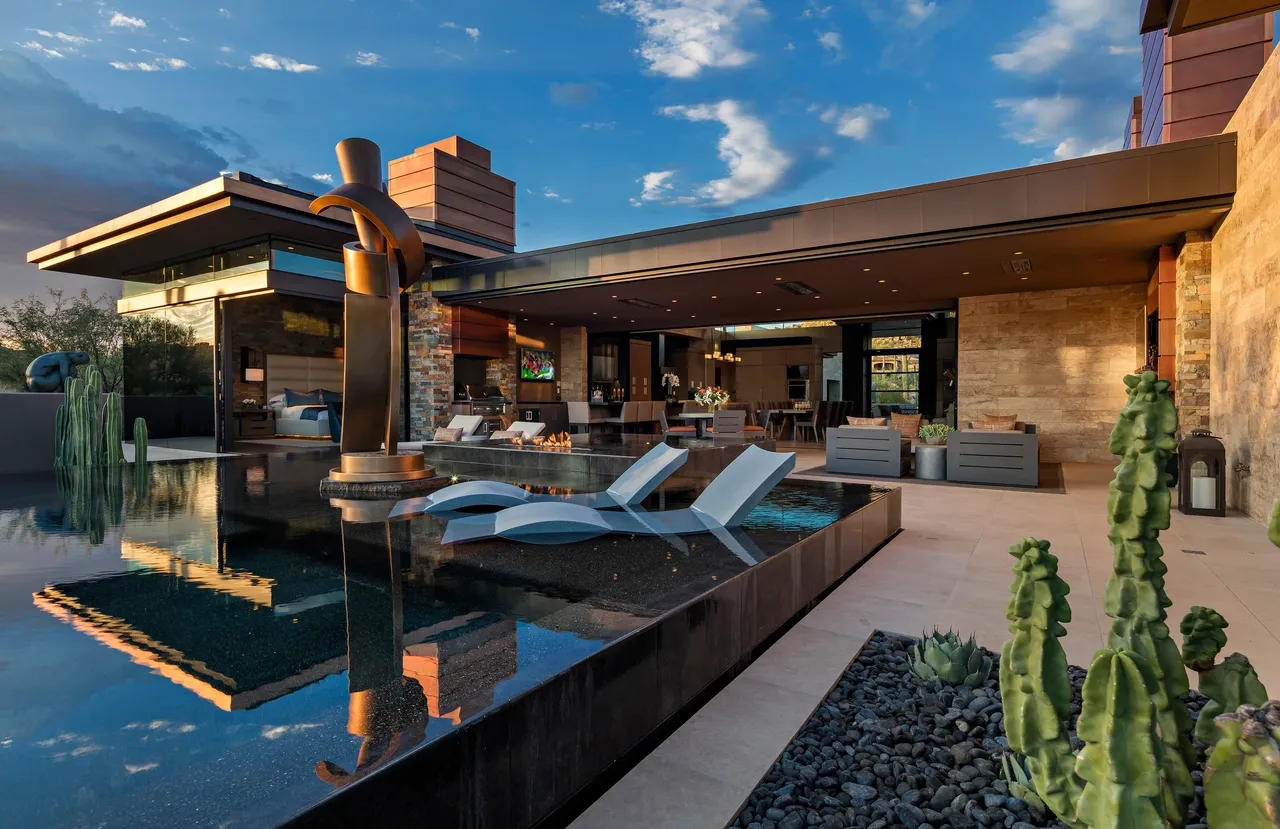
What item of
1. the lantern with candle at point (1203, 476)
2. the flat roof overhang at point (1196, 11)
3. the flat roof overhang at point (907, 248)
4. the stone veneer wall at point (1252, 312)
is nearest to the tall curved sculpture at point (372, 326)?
the flat roof overhang at point (907, 248)

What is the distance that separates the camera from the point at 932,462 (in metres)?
8.10

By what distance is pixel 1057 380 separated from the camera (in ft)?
33.9

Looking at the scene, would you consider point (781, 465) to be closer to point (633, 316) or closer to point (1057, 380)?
point (1057, 380)

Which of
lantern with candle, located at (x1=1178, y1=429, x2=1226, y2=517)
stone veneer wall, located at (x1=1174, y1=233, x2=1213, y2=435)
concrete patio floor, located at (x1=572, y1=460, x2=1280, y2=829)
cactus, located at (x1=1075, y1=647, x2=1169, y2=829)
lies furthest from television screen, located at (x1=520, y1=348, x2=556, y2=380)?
A: cactus, located at (x1=1075, y1=647, x2=1169, y2=829)

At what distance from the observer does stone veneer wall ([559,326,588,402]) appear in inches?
645

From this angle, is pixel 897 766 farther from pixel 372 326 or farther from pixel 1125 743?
pixel 372 326

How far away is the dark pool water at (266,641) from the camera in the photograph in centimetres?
113

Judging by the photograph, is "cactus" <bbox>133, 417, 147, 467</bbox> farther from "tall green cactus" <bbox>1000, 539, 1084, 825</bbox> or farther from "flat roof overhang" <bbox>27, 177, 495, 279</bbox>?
"tall green cactus" <bbox>1000, 539, 1084, 825</bbox>

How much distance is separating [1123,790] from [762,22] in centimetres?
2193

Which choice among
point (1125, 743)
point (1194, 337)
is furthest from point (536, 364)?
point (1125, 743)

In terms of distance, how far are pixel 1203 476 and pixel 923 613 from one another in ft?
14.9

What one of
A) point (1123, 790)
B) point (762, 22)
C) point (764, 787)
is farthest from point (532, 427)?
point (762, 22)

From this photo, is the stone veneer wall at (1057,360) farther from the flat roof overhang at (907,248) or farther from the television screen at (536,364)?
the television screen at (536,364)

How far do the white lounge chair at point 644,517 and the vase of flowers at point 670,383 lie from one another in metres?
15.7
